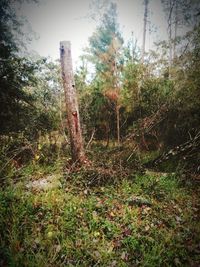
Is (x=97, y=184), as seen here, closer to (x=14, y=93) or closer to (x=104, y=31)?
(x=14, y=93)

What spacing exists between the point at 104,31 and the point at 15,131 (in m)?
12.0

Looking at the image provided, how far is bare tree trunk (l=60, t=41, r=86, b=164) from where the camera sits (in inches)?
240

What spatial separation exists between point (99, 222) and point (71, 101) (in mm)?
3664

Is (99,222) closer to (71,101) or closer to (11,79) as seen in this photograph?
(71,101)

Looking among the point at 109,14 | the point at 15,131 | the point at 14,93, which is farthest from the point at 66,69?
the point at 109,14

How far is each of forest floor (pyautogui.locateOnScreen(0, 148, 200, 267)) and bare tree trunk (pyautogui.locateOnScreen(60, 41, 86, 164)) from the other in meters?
0.92

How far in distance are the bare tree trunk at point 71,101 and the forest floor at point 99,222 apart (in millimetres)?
915

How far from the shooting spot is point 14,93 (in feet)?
23.6

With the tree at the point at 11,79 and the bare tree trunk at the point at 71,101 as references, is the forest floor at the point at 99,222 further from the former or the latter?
the tree at the point at 11,79

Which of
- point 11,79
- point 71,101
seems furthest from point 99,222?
point 11,79

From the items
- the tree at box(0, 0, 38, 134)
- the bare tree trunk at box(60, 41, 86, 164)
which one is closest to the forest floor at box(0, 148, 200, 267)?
the bare tree trunk at box(60, 41, 86, 164)

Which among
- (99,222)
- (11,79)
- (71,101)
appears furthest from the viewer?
(11,79)

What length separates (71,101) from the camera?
6.22 meters

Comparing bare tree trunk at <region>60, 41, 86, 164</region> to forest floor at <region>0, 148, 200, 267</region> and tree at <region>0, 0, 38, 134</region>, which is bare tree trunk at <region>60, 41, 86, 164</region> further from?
tree at <region>0, 0, 38, 134</region>
